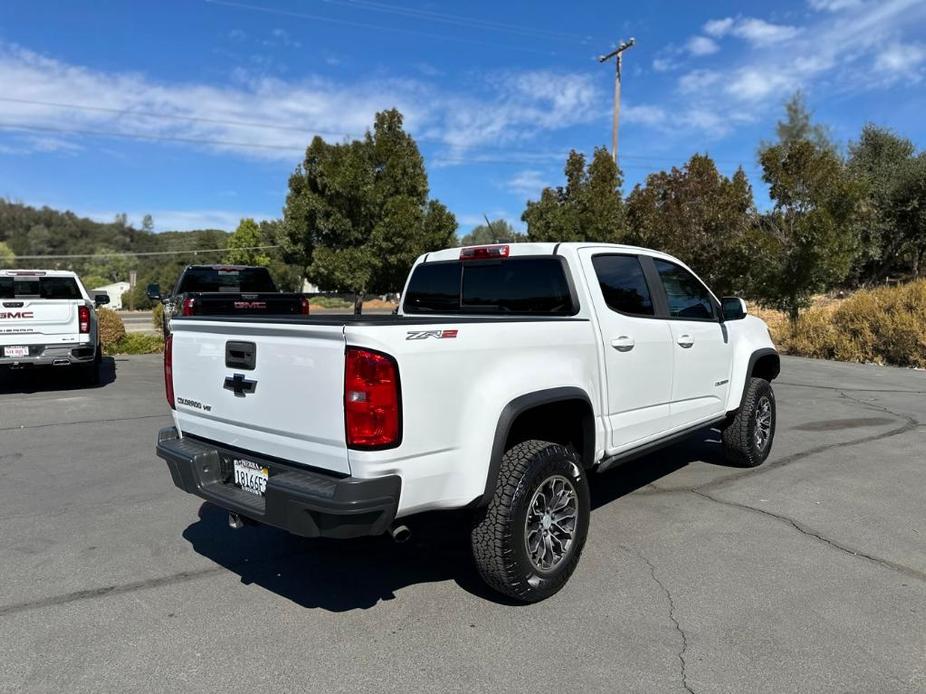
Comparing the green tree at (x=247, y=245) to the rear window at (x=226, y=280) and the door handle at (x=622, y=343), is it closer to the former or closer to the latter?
the rear window at (x=226, y=280)

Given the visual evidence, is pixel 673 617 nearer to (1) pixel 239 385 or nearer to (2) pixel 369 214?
(1) pixel 239 385

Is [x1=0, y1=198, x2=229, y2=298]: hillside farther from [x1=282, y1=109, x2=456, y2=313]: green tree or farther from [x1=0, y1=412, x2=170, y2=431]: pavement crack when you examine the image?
[x1=0, y1=412, x2=170, y2=431]: pavement crack

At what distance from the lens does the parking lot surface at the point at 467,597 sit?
2812mm

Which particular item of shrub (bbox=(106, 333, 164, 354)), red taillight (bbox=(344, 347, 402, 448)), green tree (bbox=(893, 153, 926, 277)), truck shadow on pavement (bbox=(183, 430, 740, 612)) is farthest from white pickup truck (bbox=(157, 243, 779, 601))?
green tree (bbox=(893, 153, 926, 277))

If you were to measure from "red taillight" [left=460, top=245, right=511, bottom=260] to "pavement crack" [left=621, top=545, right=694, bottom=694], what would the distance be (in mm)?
2100

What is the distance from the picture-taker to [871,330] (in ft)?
50.0

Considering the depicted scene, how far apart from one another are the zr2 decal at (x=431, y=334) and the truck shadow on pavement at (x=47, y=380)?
9.35 metres

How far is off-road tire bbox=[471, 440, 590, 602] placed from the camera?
321cm

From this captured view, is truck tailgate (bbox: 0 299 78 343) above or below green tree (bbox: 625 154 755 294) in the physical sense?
below

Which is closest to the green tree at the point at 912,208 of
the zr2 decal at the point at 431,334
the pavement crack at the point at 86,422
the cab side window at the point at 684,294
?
the cab side window at the point at 684,294

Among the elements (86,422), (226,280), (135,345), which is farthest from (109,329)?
(86,422)

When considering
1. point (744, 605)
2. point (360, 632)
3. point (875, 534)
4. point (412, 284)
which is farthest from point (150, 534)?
point (875, 534)

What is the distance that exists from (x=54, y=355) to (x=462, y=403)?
342 inches

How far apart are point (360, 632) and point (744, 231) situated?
17351 millimetres
